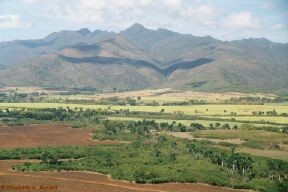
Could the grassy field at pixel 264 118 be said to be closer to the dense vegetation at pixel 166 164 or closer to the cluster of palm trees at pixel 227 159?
the dense vegetation at pixel 166 164

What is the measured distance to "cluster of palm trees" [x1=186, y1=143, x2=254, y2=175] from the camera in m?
81.3

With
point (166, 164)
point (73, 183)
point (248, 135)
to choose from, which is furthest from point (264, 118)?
point (73, 183)

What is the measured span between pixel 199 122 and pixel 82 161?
6464cm

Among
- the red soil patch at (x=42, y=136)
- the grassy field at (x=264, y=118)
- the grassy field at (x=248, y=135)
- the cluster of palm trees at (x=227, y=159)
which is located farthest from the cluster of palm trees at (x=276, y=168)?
the grassy field at (x=264, y=118)

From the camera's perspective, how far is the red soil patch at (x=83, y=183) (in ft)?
222

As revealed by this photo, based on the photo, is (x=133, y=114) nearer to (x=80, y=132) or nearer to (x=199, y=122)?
(x=199, y=122)

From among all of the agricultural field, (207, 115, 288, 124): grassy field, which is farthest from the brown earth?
(207, 115, 288, 124): grassy field

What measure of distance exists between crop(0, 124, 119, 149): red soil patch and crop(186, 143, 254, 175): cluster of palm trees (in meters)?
21.1

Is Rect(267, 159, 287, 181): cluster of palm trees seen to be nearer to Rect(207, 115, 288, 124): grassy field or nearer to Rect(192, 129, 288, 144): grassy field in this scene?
Rect(192, 129, 288, 144): grassy field

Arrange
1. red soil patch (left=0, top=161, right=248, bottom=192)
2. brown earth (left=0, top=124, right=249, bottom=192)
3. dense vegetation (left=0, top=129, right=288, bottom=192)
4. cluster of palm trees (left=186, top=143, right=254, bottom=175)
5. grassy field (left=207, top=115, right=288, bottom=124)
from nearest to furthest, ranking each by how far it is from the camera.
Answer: brown earth (left=0, top=124, right=249, bottom=192) < red soil patch (left=0, top=161, right=248, bottom=192) < dense vegetation (left=0, top=129, right=288, bottom=192) < cluster of palm trees (left=186, top=143, right=254, bottom=175) < grassy field (left=207, top=115, right=288, bottom=124)

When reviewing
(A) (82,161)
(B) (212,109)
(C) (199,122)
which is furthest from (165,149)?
(B) (212,109)

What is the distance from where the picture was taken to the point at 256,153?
9938cm

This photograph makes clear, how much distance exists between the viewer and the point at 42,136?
11650cm

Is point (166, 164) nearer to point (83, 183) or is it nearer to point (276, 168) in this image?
point (276, 168)
